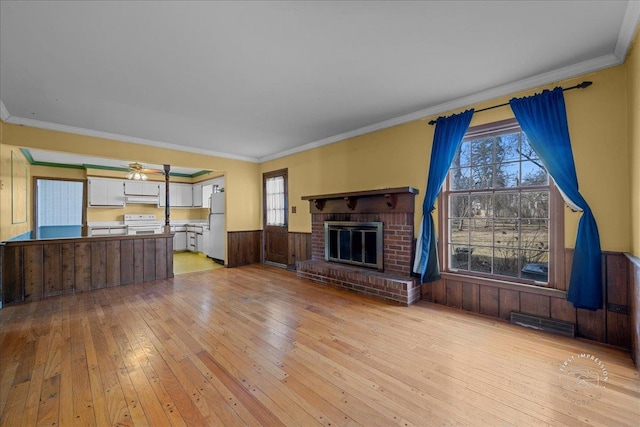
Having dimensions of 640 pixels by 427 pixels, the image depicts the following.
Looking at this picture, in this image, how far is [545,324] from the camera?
8.70 feet

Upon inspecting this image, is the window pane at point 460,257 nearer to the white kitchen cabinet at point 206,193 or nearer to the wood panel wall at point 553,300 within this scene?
the wood panel wall at point 553,300

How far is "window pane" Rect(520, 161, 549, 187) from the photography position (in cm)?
277

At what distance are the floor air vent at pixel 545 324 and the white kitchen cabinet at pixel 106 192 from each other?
8.85 meters

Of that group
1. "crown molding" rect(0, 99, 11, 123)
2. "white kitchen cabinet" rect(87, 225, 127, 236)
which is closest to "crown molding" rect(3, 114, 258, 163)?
"crown molding" rect(0, 99, 11, 123)

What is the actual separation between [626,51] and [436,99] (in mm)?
1558

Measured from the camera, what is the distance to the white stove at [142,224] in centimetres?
744

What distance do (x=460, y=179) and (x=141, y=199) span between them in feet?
26.5

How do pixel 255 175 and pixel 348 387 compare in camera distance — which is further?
pixel 255 175

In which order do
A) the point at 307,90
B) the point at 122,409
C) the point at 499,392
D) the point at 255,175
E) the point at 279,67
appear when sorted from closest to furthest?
1. the point at 122,409
2. the point at 499,392
3. the point at 279,67
4. the point at 307,90
5. the point at 255,175

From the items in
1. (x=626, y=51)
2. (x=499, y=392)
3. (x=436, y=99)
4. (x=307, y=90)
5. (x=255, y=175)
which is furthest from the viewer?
(x=255, y=175)

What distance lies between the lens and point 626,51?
2240mm

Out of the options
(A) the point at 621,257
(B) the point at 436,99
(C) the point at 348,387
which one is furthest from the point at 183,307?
(A) the point at 621,257

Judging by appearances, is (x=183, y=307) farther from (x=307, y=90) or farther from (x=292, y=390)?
(x=307, y=90)

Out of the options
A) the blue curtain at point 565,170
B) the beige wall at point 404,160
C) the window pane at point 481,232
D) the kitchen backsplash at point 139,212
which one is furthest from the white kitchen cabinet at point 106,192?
the blue curtain at point 565,170
